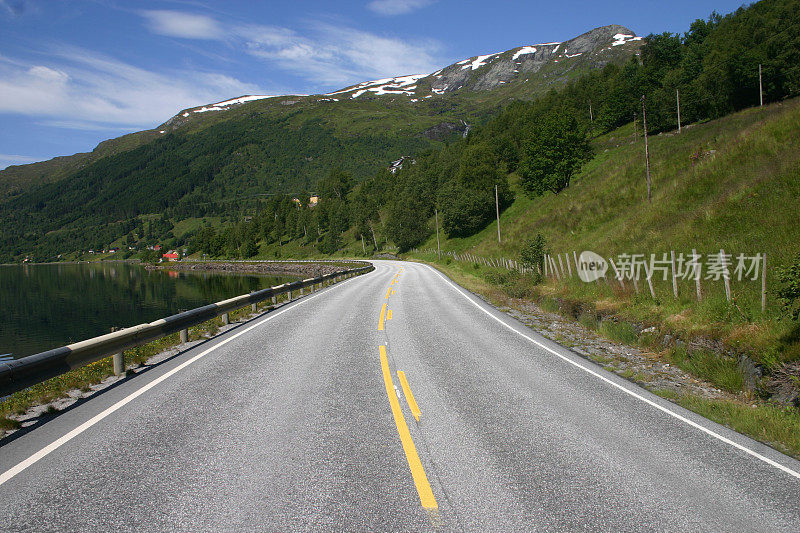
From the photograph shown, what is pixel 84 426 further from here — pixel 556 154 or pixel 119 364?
pixel 556 154

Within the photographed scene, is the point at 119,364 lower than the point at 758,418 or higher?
higher

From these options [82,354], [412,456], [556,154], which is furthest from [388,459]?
[556,154]

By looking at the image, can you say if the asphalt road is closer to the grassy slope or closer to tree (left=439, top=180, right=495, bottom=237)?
the grassy slope

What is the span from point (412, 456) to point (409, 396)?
186cm

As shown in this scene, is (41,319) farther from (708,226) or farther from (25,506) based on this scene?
(708,226)

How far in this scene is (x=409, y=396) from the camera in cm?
605

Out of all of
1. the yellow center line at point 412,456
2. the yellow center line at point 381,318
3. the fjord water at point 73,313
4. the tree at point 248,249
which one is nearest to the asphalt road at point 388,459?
the yellow center line at point 412,456

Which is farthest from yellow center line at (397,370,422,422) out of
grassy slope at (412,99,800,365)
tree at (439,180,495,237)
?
tree at (439,180,495,237)

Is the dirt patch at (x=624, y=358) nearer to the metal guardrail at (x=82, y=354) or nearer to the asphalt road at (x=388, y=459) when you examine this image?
the asphalt road at (x=388, y=459)

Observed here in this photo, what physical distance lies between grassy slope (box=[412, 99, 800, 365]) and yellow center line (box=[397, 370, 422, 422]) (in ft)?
19.0

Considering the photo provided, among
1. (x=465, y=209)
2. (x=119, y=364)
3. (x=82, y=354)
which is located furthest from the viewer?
(x=465, y=209)

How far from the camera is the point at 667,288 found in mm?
12328

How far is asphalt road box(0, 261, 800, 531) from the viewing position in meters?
3.27

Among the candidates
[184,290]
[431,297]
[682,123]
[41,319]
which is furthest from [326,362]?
[682,123]
